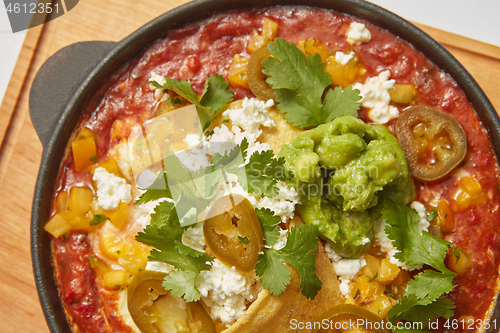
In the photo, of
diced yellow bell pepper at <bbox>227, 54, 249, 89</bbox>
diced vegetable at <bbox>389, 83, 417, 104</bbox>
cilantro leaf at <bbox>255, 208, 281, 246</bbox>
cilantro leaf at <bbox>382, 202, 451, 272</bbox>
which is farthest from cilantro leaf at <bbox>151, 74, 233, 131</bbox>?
cilantro leaf at <bbox>382, 202, 451, 272</bbox>

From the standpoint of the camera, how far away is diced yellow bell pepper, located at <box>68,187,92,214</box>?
2994 millimetres

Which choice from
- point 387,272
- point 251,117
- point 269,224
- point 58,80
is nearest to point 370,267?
point 387,272

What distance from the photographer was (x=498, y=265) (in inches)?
113

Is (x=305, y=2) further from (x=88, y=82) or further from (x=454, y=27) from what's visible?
(x=88, y=82)

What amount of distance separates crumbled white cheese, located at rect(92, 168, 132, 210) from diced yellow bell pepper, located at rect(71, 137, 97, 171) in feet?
0.82

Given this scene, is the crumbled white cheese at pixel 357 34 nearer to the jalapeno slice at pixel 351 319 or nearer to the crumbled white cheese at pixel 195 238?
the crumbled white cheese at pixel 195 238

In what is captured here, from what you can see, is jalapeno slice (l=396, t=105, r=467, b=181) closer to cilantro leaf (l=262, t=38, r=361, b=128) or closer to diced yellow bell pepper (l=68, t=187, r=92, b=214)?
cilantro leaf (l=262, t=38, r=361, b=128)

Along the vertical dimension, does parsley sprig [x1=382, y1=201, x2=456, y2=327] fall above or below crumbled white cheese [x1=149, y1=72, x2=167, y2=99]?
below

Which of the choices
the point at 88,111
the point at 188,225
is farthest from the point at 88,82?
the point at 188,225

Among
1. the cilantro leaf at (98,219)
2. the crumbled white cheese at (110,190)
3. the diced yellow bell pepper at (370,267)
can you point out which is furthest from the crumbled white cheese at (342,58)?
the cilantro leaf at (98,219)

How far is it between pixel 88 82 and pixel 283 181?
1739 millimetres

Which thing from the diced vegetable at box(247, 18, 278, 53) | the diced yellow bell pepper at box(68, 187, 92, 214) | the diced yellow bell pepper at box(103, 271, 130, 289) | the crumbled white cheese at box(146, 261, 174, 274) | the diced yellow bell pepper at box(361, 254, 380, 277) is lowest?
the diced yellow bell pepper at box(103, 271, 130, 289)

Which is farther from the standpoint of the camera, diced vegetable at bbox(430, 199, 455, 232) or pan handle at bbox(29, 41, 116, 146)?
pan handle at bbox(29, 41, 116, 146)

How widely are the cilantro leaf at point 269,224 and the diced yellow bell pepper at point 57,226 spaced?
1603mm
